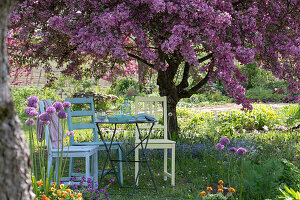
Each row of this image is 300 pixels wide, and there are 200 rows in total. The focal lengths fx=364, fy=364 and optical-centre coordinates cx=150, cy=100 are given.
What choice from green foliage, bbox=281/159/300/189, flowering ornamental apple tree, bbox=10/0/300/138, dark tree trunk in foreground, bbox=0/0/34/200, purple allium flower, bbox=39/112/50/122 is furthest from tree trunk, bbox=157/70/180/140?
dark tree trunk in foreground, bbox=0/0/34/200

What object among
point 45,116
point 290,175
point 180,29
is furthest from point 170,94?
point 45,116

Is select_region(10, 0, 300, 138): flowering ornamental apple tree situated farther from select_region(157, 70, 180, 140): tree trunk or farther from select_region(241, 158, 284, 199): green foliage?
select_region(241, 158, 284, 199): green foliage

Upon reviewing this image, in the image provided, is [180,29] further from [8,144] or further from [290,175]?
[8,144]

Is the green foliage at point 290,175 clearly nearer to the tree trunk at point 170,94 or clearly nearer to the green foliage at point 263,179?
the green foliage at point 263,179

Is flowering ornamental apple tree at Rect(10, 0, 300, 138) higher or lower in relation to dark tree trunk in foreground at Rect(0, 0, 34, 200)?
higher

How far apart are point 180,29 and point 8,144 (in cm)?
284

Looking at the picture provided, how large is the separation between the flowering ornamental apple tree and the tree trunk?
702 millimetres

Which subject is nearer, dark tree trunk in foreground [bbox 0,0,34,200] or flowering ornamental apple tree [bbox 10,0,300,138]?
dark tree trunk in foreground [bbox 0,0,34,200]

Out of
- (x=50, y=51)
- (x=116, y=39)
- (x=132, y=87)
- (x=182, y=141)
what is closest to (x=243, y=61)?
(x=116, y=39)

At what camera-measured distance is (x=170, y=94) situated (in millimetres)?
5719

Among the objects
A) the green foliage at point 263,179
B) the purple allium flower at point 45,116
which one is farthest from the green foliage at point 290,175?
the purple allium flower at point 45,116

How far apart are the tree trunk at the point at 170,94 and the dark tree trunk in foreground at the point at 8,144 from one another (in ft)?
14.2

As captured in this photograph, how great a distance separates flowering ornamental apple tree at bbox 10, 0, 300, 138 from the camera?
3818 mm

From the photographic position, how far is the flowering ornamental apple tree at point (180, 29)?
150 inches
